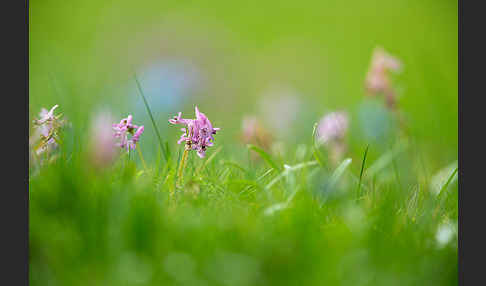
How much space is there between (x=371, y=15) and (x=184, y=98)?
21.6 ft

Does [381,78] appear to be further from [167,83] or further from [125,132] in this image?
[167,83]

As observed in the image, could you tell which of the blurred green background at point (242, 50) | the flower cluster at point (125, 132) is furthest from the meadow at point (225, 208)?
the blurred green background at point (242, 50)

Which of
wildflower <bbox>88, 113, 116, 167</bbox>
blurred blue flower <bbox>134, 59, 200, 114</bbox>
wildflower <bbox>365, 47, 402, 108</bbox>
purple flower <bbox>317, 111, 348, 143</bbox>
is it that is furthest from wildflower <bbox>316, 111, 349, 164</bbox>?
blurred blue flower <bbox>134, 59, 200, 114</bbox>

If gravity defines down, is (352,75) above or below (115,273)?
above

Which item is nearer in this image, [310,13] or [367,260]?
[367,260]

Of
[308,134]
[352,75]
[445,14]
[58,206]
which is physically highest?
[445,14]

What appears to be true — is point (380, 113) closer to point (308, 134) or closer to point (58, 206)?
point (308, 134)

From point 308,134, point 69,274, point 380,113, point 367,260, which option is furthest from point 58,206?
point 380,113

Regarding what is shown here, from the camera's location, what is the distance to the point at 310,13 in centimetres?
1198

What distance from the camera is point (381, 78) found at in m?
3.87

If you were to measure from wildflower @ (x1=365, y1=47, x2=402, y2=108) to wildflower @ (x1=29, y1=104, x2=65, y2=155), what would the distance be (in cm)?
241

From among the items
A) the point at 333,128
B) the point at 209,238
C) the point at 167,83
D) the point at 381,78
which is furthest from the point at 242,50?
the point at 209,238

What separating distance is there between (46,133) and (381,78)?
255cm

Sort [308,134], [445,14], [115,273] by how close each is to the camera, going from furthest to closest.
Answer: [445,14] → [308,134] → [115,273]
